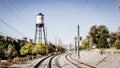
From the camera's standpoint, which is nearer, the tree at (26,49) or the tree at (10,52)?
the tree at (10,52)

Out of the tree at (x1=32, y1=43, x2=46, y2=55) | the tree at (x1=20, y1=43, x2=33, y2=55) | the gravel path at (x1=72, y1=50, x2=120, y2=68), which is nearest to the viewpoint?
the gravel path at (x1=72, y1=50, x2=120, y2=68)

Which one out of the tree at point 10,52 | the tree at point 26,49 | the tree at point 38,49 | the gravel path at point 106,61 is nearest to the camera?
the gravel path at point 106,61

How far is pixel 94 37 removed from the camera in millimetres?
109625

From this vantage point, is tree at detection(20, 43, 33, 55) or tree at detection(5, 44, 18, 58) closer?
tree at detection(5, 44, 18, 58)

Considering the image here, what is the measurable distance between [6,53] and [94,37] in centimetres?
4799

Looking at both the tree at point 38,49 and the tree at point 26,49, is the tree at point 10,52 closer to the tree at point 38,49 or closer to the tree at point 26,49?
the tree at point 26,49

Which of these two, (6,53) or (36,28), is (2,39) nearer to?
(6,53)

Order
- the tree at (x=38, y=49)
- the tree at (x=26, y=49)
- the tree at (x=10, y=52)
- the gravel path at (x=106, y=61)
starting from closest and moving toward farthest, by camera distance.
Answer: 1. the gravel path at (x=106, y=61)
2. the tree at (x=10, y=52)
3. the tree at (x=38, y=49)
4. the tree at (x=26, y=49)

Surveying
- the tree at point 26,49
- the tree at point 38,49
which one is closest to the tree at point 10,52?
the tree at point 26,49

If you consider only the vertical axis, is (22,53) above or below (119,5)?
below

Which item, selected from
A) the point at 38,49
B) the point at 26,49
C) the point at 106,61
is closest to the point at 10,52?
the point at 26,49

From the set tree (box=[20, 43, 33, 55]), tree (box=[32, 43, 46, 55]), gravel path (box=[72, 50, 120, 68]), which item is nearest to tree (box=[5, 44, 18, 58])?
tree (box=[20, 43, 33, 55])

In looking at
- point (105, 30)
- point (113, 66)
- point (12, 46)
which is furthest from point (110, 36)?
point (113, 66)

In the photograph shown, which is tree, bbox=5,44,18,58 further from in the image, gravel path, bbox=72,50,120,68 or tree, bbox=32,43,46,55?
gravel path, bbox=72,50,120,68
